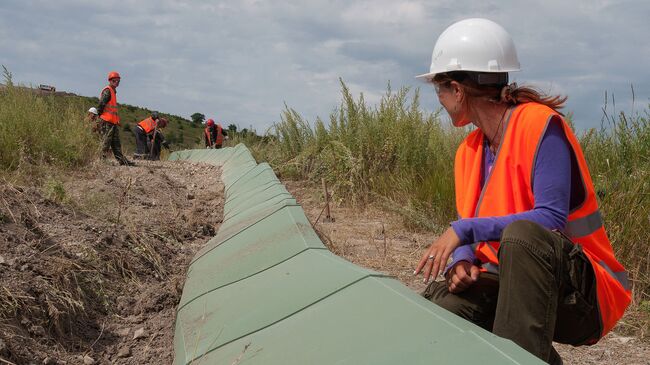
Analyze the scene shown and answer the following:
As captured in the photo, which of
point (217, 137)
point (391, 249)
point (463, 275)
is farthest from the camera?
point (217, 137)

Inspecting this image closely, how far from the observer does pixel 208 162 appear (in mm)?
12523

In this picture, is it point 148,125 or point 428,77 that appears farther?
point 148,125

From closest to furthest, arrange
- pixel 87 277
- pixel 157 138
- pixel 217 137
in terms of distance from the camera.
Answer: pixel 87 277
pixel 157 138
pixel 217 137

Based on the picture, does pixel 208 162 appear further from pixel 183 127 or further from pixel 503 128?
pixel 183 127

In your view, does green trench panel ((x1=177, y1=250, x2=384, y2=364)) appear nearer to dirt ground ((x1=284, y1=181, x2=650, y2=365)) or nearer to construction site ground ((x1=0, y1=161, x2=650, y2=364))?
construction site ground ((x1=0, y1=161, x2=650, y2=364))

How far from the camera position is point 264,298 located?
9.30ft

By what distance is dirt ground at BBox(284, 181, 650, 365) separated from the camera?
11.0 feet

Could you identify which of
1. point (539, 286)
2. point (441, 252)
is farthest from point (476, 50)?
point (539, 286)

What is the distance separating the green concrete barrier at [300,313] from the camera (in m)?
1.81

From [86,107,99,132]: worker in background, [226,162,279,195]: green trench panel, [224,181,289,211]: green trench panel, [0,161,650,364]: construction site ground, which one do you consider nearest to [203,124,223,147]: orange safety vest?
[86,107,99,132]: worker in background

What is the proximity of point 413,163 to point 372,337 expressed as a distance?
580cm

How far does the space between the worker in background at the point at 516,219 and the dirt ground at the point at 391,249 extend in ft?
3.78

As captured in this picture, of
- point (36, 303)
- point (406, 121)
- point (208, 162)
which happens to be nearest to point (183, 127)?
point (208, 162)

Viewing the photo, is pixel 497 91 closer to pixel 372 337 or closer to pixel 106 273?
pixel 372 337
